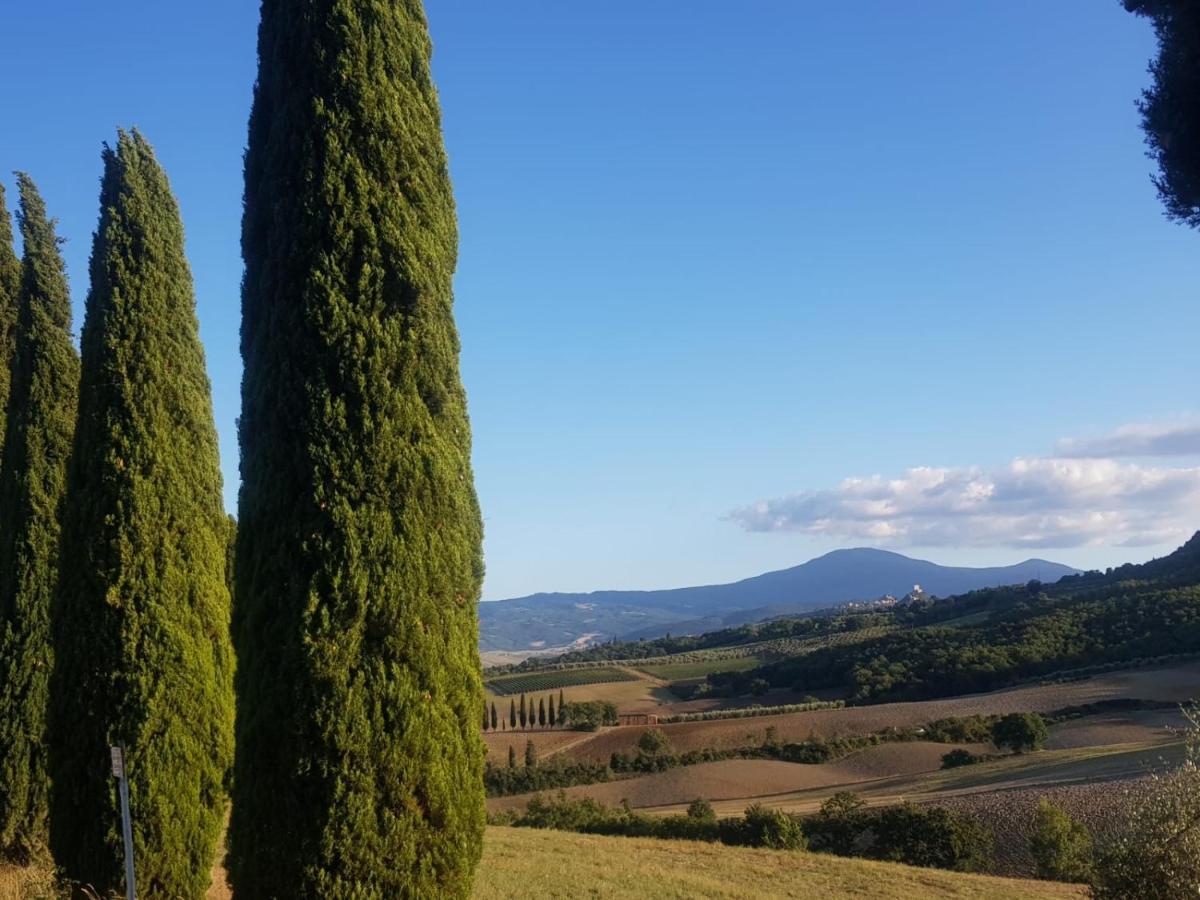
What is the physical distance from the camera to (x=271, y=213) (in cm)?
809

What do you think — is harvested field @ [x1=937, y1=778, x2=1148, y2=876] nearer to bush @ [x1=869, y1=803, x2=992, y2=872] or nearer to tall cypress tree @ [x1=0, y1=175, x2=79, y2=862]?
bush @ [x1=869, y1=803, x2=992, y2=872]

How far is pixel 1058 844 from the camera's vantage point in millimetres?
21641

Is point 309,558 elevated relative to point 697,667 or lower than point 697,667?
elevated

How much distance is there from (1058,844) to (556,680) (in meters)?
81.3

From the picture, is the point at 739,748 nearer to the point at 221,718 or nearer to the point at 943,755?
the point at 943,755

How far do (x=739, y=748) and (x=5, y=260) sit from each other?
1761 inches

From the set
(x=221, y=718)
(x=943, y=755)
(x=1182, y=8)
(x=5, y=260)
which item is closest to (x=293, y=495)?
(x=221, y=718)

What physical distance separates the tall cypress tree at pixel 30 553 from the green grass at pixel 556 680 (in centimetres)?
8042

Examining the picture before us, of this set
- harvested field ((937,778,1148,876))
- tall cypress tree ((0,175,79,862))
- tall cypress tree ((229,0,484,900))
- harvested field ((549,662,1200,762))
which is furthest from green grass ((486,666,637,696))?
tall cypress tree ((229,0,484,900))

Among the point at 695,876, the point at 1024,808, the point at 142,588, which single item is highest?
the point at 142,588

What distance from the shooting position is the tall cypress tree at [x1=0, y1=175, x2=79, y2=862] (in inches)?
503

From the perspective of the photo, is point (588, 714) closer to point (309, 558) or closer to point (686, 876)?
point (686, 876)

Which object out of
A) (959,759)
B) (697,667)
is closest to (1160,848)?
(959,759)

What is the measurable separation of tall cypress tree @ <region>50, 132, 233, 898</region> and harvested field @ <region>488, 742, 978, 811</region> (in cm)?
3062
